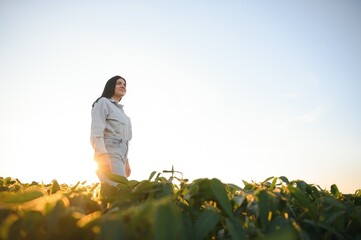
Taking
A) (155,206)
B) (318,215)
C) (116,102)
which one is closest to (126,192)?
(155,206)

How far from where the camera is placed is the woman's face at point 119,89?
17.0 feet

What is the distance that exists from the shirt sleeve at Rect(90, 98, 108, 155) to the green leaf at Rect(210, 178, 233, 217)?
11.3 feet

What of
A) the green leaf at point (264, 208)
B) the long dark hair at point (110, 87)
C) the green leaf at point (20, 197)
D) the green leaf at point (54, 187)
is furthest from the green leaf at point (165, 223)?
the long dark hair at point (110, 87)

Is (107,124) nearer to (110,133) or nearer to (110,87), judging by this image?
(110,133)

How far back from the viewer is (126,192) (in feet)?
3.41

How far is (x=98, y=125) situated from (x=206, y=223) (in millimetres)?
3742

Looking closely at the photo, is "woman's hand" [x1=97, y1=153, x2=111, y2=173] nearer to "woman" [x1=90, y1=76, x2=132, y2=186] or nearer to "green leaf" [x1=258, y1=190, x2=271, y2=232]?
"woman" [x1=90, y1=76, x2=132, y2=186]

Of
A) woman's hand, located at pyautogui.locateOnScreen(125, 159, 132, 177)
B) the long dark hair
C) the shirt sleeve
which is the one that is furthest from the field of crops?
the long dark hair

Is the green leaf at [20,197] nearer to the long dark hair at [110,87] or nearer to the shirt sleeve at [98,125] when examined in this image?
the shirt sleeve at [98,125]

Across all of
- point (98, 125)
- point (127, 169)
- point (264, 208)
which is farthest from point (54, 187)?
point (127, 169)

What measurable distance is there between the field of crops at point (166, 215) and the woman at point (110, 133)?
3.07 m

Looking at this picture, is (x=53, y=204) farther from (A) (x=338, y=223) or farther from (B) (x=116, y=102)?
(B) (x=116, y=102)

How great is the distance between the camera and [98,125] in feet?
14.0

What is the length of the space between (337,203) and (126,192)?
0.73m
